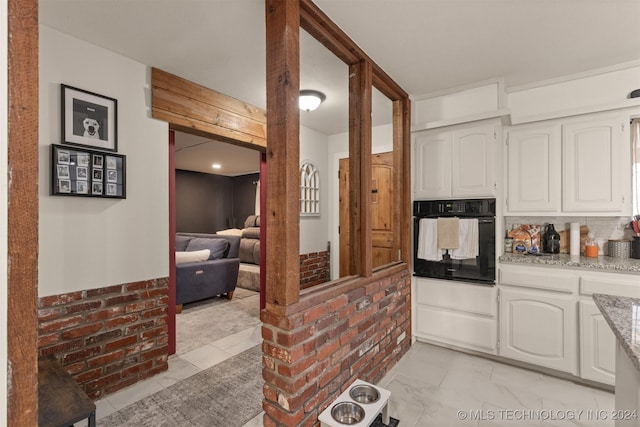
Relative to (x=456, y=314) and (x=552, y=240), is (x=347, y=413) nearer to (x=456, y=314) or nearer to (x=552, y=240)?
(x=456, y=314)

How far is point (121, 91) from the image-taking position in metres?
2.10

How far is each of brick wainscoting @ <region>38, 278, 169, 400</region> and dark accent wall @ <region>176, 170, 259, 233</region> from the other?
5.04 metres

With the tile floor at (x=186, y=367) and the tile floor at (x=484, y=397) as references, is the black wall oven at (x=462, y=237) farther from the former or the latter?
the tile floor at (x=186, y=367)

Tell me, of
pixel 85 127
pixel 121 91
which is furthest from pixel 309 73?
pixel 85 127

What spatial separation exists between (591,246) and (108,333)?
365 centimetres

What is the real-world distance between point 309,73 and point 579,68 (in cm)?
212

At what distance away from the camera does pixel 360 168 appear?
6.79ft

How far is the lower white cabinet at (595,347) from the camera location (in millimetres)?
2053

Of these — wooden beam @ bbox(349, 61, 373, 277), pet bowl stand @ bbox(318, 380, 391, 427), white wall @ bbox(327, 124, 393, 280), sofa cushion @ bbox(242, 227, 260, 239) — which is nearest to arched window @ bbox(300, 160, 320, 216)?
white wall @ bbox(327, 124, 393, 280)

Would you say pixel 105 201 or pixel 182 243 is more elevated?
pixel 105 201

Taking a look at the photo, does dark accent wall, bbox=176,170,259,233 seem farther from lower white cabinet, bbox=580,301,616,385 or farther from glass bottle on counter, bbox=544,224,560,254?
lower white cabinet, bbox=580,301,616,385

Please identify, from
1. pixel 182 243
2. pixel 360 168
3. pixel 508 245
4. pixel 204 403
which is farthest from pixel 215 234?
pixel 508 245

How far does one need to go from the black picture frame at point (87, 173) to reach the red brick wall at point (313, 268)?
2.18 meters

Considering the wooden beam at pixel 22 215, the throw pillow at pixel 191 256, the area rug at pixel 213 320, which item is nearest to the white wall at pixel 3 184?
the wooden beam at pixel 22 215
